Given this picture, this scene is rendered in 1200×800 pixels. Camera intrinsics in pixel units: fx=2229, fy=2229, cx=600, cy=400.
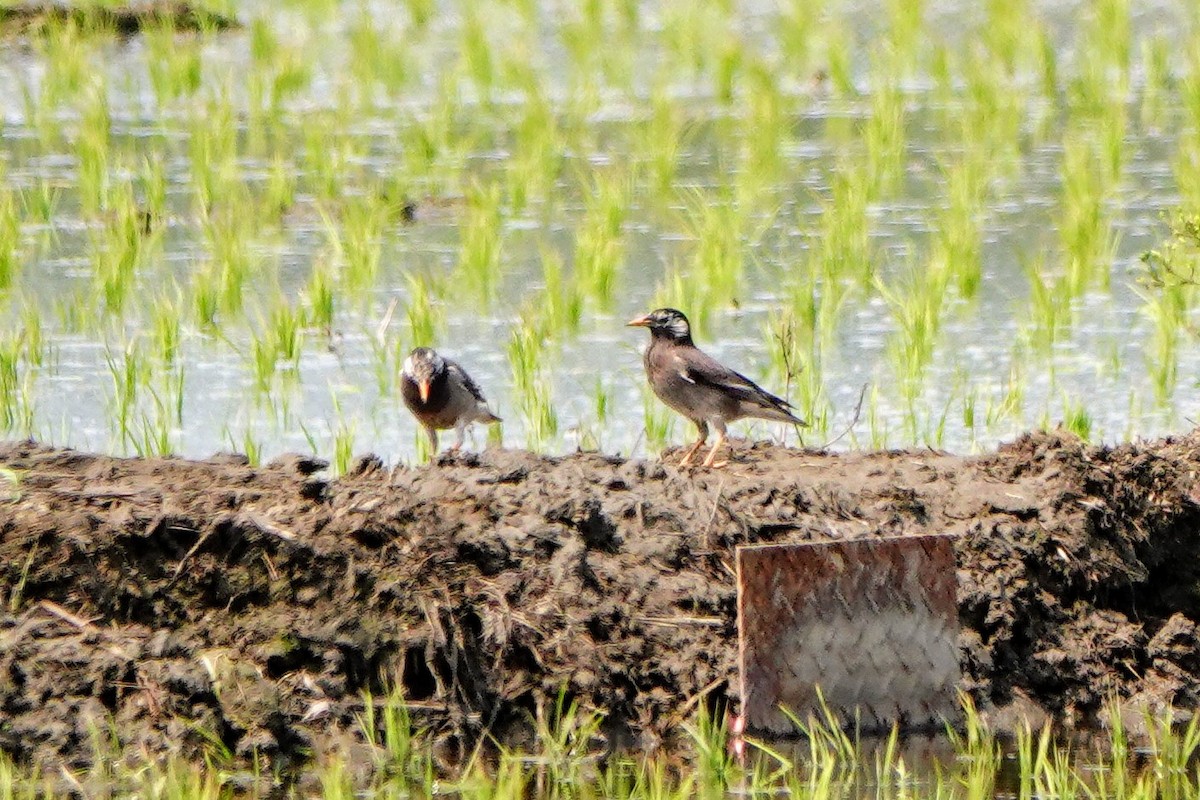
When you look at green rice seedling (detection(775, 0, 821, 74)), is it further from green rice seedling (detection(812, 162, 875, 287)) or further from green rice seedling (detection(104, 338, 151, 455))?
green rice seedling (detection(104, 338, 151, 455))

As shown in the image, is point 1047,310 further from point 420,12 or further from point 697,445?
point 420,12

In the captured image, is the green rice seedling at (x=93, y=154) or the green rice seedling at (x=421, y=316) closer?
the green rice seedling at (x=421, y=316)

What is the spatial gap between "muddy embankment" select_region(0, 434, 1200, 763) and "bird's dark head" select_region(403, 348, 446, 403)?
0.92m

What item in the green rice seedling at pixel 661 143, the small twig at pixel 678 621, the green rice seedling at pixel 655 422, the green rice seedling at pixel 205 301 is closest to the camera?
the small twig at pixel 678 621

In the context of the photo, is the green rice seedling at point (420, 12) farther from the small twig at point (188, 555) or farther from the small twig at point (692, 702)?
the small twig at point (692, 702)

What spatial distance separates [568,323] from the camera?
8008mm

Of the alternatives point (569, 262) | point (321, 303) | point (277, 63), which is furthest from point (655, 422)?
point (277, 63)

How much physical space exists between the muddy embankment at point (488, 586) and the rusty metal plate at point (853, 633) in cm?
15

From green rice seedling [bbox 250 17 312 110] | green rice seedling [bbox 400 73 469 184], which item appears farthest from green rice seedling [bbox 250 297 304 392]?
green rice seedling [bbox 250 17 312 110]

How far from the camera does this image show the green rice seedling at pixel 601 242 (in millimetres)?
8352

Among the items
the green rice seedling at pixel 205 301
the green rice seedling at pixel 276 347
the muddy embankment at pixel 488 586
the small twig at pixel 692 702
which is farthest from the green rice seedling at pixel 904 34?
the small twig at pixel 692 702

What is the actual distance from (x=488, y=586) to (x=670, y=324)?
194 cm

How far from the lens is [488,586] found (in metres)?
5.16

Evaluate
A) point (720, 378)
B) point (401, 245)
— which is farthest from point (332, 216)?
point (720, 378)
